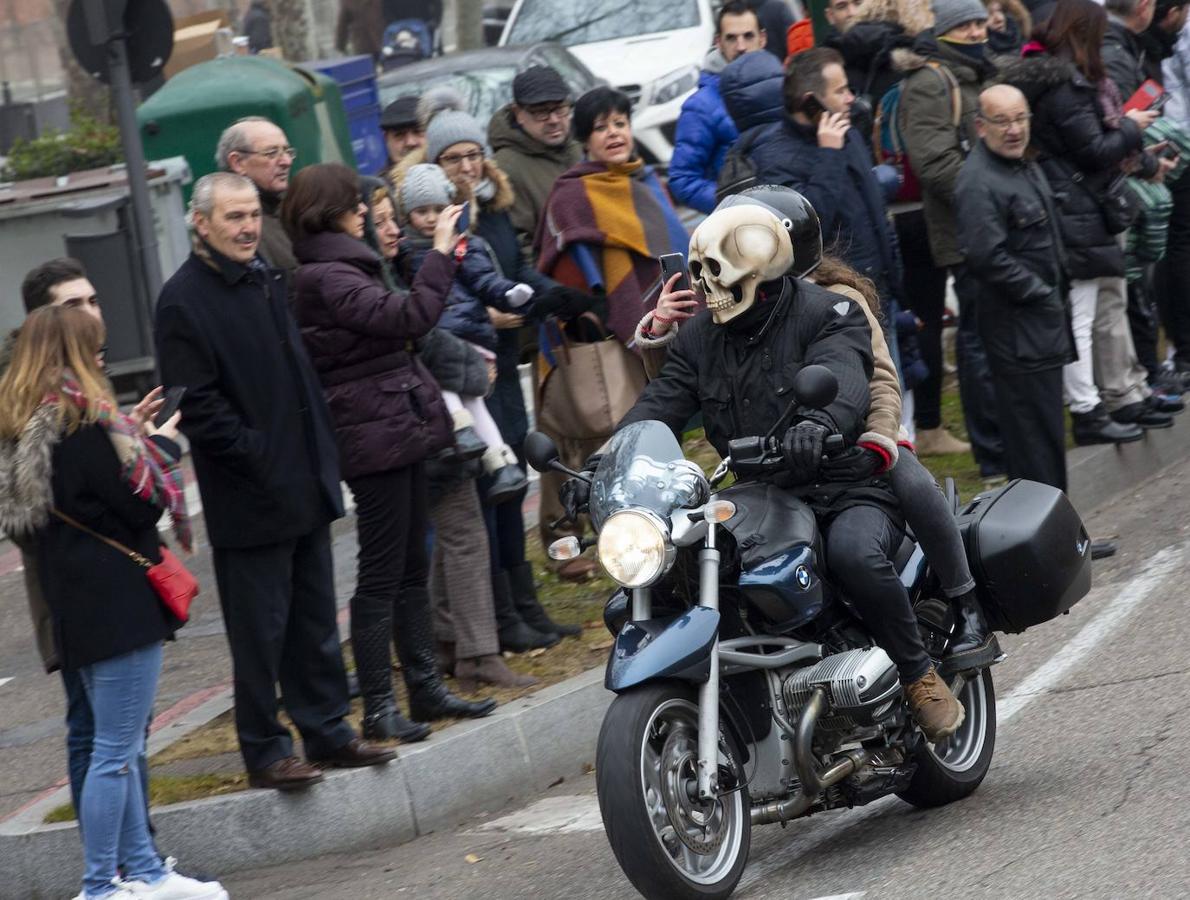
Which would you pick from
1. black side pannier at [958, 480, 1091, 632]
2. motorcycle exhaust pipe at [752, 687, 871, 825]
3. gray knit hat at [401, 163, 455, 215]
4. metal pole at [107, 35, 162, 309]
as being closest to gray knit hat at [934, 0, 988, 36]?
gray knit hat at [401, 163, 455, 215]

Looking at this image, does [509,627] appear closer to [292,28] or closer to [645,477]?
[645,477]

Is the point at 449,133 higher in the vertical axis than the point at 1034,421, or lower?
higher

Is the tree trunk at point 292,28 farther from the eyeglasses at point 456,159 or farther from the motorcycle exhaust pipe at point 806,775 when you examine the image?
the motorcycle exhaust pipe at point 806,775

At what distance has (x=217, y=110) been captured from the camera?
Answer: 47.3 ft

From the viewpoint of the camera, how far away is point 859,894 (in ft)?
17.0

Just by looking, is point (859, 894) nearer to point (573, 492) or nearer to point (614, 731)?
point (614, 731)

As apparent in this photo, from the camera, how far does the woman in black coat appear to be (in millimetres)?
9461

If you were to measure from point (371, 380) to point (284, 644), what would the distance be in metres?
0.92

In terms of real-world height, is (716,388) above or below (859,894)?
above

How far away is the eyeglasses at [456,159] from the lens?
8008mm

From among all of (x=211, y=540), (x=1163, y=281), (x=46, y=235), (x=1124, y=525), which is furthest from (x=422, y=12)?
(x=211, y=540)

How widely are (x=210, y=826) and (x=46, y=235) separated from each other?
702cm

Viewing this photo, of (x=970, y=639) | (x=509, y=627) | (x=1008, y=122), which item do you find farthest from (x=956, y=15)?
(x=970, y=639)

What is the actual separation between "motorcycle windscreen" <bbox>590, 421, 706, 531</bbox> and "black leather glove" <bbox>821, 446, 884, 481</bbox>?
0.53 meters
